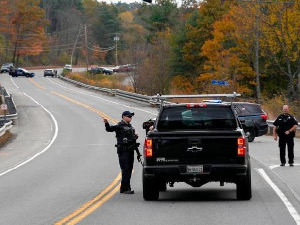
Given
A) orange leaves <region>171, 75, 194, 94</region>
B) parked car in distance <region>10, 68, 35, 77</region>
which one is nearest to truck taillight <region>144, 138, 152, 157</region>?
orange leaves <region>171, 75, 194, 94</region>

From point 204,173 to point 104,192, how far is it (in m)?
3.12

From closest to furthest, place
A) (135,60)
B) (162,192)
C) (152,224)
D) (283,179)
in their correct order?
(152,224), (162,192), (283,179), (135,60)

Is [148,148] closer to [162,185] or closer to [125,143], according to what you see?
[125,143]

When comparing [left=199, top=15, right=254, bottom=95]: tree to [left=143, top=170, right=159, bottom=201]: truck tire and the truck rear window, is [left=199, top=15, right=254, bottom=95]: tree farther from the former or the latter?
[left=143, top=170, right=159, bottom=201]: truck tire

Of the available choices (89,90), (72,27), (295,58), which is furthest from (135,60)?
(72,27)

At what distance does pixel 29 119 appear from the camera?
51969mm

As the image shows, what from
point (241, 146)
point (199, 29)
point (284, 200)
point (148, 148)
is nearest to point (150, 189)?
point (148, 148)

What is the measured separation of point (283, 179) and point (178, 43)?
7228cm

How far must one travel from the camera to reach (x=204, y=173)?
14086 mm

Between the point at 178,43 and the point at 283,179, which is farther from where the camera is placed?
the point at 178,43

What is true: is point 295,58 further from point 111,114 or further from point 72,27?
point 72,27

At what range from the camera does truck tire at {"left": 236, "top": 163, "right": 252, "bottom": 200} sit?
1420cm

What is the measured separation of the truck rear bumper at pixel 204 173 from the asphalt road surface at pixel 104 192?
18.2 inches

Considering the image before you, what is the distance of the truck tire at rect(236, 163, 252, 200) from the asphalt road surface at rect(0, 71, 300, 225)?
0.67 ft
